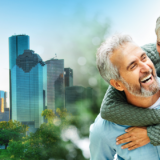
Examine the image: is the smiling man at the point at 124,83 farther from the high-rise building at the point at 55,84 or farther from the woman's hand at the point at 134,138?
the high-rise building at the point at 55,84

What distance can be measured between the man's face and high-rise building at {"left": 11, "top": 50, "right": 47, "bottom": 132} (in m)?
1.70

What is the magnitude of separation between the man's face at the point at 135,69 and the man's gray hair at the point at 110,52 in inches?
0.6

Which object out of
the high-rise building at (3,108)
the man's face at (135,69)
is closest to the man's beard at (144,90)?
the man's face at (135,69)

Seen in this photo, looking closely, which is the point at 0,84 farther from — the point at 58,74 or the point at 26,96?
the point at 58,74

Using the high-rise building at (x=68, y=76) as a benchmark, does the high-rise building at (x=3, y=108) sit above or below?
below

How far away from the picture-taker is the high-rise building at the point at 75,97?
2.26m

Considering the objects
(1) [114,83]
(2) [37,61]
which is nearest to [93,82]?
(2) [37,61]

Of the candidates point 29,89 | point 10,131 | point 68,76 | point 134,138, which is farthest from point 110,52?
point 10,131

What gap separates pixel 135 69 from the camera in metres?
0.59

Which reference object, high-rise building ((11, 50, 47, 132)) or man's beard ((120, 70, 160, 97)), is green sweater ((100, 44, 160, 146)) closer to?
man's beard ((120, 70, 160, 97))

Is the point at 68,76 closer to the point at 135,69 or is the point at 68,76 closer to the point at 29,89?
the point at 29,89

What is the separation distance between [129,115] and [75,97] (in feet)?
5.51

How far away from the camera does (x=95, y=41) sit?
2.26m

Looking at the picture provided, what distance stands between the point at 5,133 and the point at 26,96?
1.80 feet
